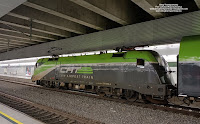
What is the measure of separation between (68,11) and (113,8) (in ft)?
8.24

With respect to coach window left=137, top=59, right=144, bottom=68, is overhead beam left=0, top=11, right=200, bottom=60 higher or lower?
higher

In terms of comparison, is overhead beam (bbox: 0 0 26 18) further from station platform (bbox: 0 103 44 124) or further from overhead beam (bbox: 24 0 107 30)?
station platform (bbox: 0 103 44 124)

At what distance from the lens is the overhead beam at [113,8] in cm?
682

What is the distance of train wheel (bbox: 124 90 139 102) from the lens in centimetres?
859

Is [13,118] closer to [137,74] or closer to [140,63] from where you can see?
[137,74]

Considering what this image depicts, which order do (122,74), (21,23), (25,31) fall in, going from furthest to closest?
(25,31), (21,23), (122,74)

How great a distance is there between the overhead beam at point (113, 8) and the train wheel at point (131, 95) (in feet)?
14.2

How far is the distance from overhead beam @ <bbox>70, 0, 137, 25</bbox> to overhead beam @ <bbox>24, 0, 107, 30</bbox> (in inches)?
60.9

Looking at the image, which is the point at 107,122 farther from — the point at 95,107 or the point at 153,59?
the point at 153,59

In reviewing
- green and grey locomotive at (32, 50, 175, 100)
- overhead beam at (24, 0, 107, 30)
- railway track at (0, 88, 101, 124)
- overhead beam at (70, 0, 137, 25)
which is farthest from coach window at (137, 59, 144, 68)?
railway track at (0, 88, 101, 124)

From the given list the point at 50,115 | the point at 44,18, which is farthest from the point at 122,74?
the point at 44,18

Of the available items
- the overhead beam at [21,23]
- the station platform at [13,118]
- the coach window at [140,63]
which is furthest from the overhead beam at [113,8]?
the overhead beam at [21,23]

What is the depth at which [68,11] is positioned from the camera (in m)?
8.17

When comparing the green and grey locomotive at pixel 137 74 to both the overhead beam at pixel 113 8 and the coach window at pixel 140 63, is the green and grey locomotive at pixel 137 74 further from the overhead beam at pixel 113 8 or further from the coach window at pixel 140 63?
the overhead beam at pixel 113 8
